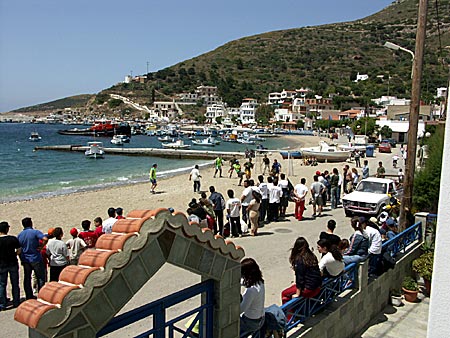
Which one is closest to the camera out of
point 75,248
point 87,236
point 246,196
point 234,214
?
point 75,248

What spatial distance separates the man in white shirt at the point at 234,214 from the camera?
11.8m

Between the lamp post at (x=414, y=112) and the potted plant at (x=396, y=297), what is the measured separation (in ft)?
7.97

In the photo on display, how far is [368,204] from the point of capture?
48.2 ft

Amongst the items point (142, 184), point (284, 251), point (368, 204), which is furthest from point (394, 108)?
point (284, 251)

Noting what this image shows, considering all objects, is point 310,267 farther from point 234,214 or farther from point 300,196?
point 300,196

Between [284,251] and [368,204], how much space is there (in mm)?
5395

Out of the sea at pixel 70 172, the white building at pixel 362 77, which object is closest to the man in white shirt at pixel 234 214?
the sea at pixel 70 172

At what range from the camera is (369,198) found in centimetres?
1497

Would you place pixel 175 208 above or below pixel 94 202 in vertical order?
above

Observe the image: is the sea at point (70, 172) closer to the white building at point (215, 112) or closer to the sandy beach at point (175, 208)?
the sandy beach at point (175, 208)

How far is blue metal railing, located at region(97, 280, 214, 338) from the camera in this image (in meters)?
3.46

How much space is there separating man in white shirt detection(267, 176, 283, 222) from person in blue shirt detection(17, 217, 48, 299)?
764 centimetres

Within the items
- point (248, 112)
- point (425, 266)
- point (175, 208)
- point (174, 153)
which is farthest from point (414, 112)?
point (248, 112)

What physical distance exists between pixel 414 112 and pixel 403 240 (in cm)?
336
